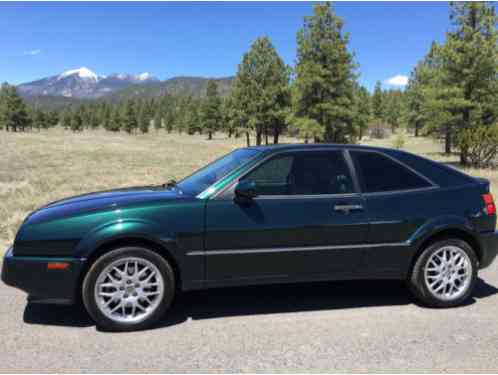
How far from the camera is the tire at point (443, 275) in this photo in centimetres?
437

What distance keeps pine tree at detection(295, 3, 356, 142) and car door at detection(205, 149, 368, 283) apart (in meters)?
22.8

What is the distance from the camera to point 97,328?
388 cm

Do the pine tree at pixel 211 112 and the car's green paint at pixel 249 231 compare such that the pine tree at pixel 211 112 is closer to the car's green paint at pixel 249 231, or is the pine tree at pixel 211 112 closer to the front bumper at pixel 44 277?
the car's green paint at pixel 249 231

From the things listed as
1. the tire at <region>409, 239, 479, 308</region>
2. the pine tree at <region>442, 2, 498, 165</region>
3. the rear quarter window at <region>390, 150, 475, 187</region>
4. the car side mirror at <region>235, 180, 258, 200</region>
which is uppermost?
the pine tree at <region>442, 2, 498, 165</region>

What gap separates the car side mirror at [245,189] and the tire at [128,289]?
92cm

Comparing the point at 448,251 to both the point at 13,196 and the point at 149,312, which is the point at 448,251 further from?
the point at 13,196

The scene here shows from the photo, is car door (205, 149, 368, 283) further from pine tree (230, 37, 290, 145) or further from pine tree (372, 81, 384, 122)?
pine tree (372, 81, 384, 122)

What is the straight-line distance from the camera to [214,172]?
4.57 metres

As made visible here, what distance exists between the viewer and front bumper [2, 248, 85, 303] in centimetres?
366

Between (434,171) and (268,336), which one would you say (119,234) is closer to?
(268,336)

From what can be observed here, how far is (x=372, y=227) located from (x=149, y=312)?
7.46ft

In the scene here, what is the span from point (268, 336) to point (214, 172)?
1.77 m

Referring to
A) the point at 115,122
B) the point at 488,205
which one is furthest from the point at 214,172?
the point at 115,122

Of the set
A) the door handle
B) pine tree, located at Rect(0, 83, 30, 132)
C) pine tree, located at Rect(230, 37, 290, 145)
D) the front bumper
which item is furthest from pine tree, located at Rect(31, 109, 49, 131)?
the door handle
